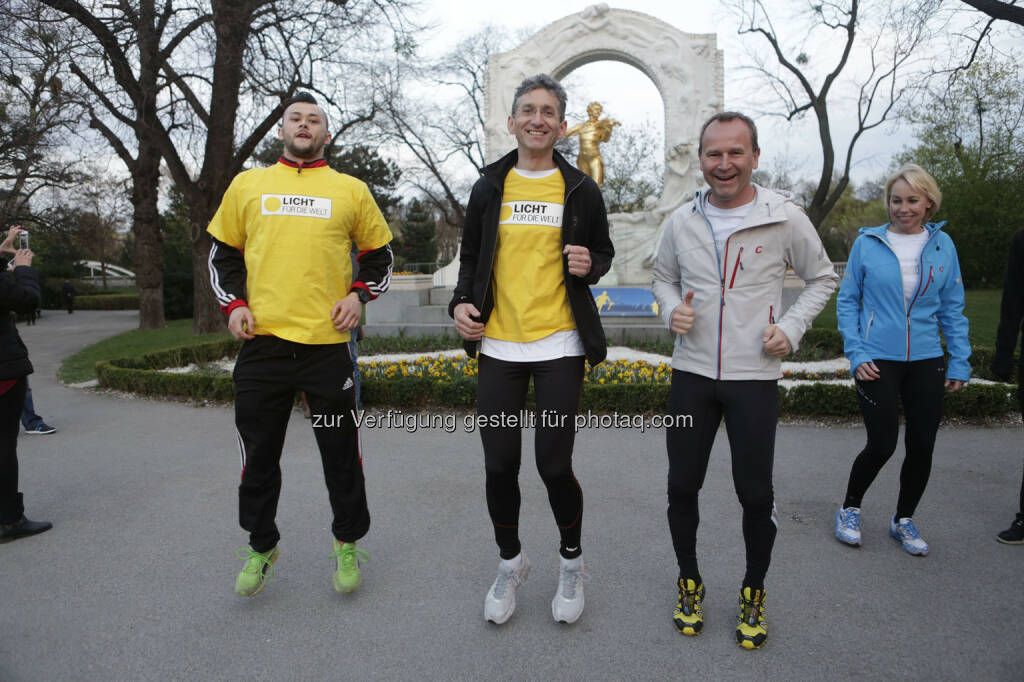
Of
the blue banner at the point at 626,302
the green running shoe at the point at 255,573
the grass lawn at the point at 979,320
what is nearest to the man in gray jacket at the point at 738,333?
the green running shoe at the point at 255,573

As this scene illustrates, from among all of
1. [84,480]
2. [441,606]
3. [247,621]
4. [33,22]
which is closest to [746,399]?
[441,606]

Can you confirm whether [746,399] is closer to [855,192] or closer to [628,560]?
[628,560]

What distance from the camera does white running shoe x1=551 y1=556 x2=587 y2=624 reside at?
272 centimetres

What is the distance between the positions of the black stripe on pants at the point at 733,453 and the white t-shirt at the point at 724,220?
56cm

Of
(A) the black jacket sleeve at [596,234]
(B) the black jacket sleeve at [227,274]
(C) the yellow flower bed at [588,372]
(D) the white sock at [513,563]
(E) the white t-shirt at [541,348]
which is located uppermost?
(A) the black jacket sleeve at [596,234]

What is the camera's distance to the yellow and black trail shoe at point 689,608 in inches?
104

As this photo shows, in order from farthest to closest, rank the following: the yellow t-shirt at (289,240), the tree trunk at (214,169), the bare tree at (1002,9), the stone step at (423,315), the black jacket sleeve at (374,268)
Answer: the tree trunk at (214,169)
the stone step at (423,315)
the bare tree at (1002,9)
the black jacket sleeve at (374,268)
the yellow t-shirt at (289,240)

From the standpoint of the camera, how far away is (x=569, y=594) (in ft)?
9.12

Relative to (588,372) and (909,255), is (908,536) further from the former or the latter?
(588,372)

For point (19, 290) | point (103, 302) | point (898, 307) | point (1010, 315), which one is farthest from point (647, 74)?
point (103, 302)

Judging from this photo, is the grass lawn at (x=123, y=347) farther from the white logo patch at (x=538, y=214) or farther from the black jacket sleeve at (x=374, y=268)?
the white logo patch at (x=538, y=214)

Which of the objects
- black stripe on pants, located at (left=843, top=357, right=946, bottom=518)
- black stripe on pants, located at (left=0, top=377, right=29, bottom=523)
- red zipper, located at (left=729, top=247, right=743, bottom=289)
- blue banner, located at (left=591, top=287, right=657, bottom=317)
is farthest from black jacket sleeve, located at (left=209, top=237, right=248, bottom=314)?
blue banner, located at (left=591, top=287, right=657, bottom=317)

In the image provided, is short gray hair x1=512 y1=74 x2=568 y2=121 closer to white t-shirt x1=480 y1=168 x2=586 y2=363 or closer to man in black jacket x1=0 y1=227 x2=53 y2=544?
white t-shirt x1=480 y1=168 x2=586 y2=363

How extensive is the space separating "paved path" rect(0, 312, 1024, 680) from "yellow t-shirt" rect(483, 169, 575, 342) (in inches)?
49.7
